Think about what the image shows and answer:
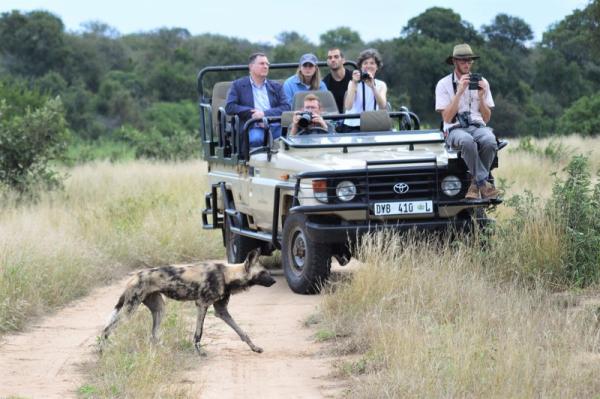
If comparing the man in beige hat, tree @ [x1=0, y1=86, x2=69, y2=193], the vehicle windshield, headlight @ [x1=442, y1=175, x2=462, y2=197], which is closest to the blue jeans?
the vehicle windshield

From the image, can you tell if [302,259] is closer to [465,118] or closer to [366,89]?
[465,118]

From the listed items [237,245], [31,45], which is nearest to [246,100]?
[237,245]

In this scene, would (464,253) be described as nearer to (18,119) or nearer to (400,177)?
(400,177)

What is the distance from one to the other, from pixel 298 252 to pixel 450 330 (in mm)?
3513

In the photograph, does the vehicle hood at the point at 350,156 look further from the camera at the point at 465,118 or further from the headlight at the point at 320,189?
the camera at the point at 465,118

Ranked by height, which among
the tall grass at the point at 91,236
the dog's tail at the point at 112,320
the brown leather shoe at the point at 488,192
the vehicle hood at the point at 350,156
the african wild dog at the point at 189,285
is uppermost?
the vehicle hood at the point at 350,156

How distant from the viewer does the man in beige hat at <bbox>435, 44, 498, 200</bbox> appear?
10.3 meters

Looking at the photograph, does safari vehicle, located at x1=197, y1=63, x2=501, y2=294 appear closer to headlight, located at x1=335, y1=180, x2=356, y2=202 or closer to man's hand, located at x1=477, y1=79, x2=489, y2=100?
headlight, located at x1=335, y1=180, x2=356, y2=202

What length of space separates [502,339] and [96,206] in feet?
33.7

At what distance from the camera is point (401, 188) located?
10.2 m

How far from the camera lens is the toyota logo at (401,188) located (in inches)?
400

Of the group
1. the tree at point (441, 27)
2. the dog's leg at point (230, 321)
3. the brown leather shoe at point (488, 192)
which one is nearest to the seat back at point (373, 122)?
the brown leather shoe at point (488, 192)

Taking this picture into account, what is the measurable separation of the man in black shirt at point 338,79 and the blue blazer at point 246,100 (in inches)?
22.1

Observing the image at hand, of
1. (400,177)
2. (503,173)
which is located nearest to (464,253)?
(400,177)
